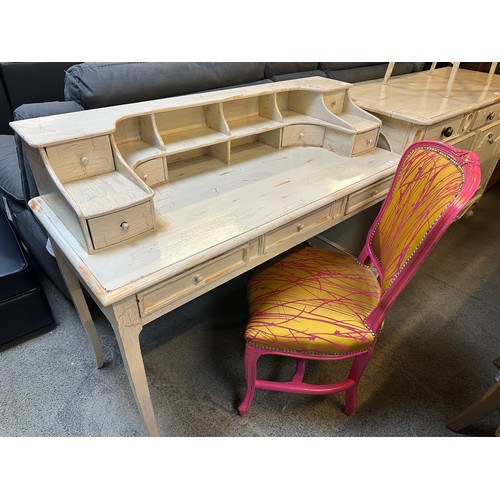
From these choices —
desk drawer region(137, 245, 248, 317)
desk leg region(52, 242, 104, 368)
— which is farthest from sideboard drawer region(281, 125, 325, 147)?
desk leg region(52, 242, 104, 368)

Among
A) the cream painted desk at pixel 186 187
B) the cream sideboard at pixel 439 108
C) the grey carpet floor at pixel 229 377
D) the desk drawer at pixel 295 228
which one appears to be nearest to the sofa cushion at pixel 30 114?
the cream painted desk at pixel 186 187

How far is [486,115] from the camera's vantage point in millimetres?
1994

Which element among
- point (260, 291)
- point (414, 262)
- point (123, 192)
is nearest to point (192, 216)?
point (123, 192)

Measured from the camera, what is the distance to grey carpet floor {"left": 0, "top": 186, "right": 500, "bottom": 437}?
1.29 metres

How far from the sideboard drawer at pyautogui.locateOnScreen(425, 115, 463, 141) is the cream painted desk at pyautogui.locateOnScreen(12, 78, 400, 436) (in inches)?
15.2

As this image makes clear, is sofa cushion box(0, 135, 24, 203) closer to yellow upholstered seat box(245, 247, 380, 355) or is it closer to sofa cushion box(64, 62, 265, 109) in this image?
sofa cushion box(64, 62, 265, 109)

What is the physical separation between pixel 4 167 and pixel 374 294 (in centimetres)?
153

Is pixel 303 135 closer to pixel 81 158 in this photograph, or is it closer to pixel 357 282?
pixel 357 282

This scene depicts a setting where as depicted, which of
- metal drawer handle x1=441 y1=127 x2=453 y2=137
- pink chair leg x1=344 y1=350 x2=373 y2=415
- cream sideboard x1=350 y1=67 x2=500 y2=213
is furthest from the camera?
metal drawer handle x1=441 y1=127 x2=453 y2=137

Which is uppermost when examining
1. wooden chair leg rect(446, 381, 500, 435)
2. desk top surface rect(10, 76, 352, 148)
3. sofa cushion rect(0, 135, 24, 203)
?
desk top surface rect(10, 76, 352, 148)

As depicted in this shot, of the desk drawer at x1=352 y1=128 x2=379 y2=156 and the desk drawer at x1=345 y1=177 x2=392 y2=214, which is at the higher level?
the desk drawer at x1=352 y1=128 x2=379 y2=156

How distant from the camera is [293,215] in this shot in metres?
1.04

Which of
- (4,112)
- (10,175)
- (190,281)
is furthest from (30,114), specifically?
(4,112)

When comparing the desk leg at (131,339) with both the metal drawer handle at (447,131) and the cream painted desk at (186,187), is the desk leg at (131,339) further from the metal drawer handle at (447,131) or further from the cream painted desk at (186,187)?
the metal drawer handle at (447,131)
